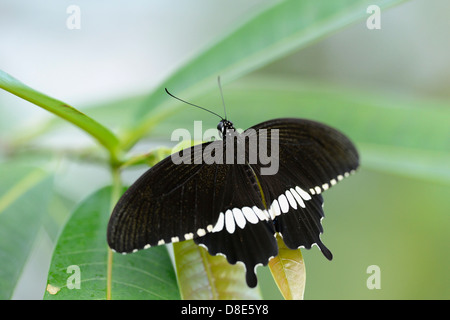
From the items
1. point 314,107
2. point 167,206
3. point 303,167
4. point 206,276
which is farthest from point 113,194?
point 314,107

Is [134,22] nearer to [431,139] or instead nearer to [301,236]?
[431,139]

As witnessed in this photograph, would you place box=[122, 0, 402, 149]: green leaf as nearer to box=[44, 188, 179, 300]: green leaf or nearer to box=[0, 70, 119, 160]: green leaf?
box=[0, 70, 119, 160]: green leaf

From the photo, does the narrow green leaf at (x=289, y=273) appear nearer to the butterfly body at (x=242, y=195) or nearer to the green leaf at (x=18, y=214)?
the butterfly body at (x=242, y=195)

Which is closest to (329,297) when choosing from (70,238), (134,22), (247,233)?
(247,233)

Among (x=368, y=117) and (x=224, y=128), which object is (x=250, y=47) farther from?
(x=368, y=117)

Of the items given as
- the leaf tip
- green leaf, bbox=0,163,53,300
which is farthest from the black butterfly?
green leaf, bbox=0,163,53,300
